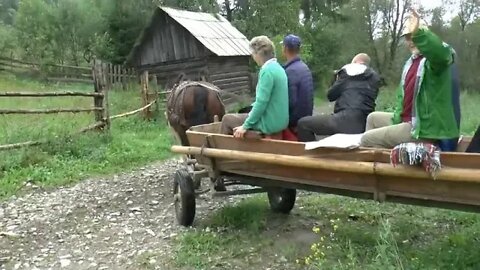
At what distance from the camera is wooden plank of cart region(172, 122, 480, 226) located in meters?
3.52

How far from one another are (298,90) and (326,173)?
1.41 meters

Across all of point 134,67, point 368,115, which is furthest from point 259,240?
point 134,67

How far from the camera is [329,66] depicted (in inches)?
1335

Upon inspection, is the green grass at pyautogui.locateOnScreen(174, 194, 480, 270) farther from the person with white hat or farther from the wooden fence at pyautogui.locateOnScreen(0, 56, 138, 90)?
the wooden fence at pyautogui.locateOnScreen(0, 56, 138, 90)

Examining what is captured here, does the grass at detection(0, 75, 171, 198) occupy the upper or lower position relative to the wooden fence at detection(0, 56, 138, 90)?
lower

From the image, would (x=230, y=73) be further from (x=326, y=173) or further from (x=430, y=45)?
(x=430, y=45)

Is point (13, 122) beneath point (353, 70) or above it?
beneath

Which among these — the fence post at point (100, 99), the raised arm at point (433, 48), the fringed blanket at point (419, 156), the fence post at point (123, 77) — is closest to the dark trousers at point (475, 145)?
the fringed blanket at point (419, 156)

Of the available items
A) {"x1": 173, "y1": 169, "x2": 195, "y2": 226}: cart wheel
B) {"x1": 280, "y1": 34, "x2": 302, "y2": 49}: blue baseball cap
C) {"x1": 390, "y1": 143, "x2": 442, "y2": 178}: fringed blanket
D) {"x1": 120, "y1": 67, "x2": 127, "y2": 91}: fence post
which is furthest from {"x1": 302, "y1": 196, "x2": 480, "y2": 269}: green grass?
{"x1": 120, "y1": 67, "x2": 127, "y2": 91}: fence post

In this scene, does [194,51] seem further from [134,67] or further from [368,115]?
[368,115]

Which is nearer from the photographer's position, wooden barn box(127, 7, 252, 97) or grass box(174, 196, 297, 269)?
grass box(174, 196, 297, 269)

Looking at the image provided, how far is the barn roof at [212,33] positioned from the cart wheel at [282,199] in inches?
561

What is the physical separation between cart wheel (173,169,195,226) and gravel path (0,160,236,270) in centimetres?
15

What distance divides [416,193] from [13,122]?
29.4ft
